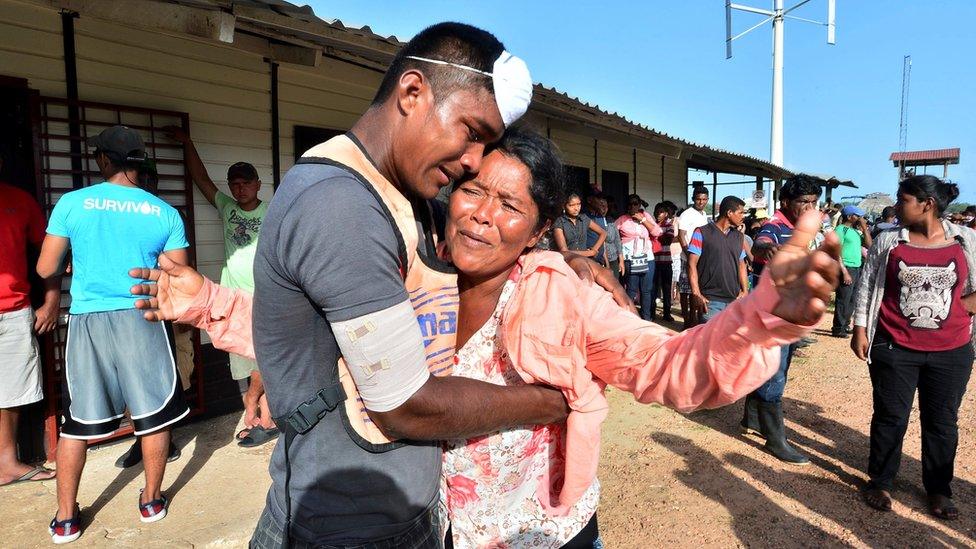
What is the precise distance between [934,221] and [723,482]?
2247mm

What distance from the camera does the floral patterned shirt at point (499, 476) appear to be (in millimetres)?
1574

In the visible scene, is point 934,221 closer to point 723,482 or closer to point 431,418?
point 723,482

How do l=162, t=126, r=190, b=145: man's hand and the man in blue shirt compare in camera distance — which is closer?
the man in blue shirt

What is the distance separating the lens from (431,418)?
1136 millimetres

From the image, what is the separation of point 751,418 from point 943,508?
140cm

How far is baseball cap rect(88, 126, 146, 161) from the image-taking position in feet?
10.3

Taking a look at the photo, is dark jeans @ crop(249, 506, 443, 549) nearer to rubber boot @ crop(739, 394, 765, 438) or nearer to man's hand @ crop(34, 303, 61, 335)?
man's hand @ crop(34, 303, 61, 335)

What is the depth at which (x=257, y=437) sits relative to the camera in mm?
4469

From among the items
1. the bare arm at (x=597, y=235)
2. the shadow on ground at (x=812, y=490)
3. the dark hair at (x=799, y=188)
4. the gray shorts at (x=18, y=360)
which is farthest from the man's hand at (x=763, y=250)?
the gray shorts at (x=18, y=360)

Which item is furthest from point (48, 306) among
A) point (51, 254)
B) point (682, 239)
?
point (682, 239)

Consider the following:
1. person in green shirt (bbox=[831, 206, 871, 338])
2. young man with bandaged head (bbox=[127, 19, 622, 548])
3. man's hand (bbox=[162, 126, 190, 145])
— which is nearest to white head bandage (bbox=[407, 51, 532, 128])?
young man with bandaged head (bbox=[127, 19, 622, 548])

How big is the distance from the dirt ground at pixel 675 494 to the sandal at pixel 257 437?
8 centimetres

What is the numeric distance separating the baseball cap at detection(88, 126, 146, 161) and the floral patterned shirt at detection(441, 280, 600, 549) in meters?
2.70

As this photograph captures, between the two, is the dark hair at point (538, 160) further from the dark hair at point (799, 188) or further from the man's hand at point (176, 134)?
the man's hand at point (176, 134)
